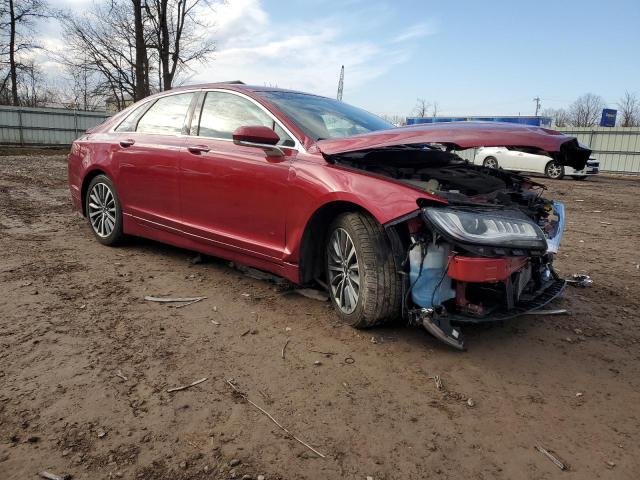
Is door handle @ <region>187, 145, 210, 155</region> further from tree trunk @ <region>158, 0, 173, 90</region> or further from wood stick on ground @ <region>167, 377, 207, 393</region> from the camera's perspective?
tree trunk @ <region>158, 0, 173, 90</region>

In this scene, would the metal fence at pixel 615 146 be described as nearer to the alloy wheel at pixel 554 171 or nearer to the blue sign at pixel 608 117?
the blue sign at pixel 608 117

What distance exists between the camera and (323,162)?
11.1 ft

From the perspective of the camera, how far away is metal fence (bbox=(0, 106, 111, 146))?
23.9m

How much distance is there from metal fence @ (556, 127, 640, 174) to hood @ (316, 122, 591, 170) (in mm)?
23931

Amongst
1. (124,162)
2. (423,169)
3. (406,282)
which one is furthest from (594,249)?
(124,162)

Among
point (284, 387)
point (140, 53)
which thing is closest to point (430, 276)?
point (284, 387)

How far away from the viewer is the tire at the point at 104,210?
5107 millimetres

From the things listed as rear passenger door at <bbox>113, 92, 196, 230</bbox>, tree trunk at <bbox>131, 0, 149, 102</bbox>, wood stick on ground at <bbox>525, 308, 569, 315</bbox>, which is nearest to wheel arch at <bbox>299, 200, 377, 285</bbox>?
rear passenger door at <bbox>113, 92, 196, 230</bbox>

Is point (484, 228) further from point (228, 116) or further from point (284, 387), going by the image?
point (228, 116)

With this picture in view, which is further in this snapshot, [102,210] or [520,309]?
[102,210]

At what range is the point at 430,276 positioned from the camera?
2.95 metres

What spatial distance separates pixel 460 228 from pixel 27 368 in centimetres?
249

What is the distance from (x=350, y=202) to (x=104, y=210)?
3.21m

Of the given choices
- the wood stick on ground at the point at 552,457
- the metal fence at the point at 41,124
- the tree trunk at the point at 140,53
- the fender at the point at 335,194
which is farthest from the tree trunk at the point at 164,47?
the wood stick on ground at the point at 552,457
